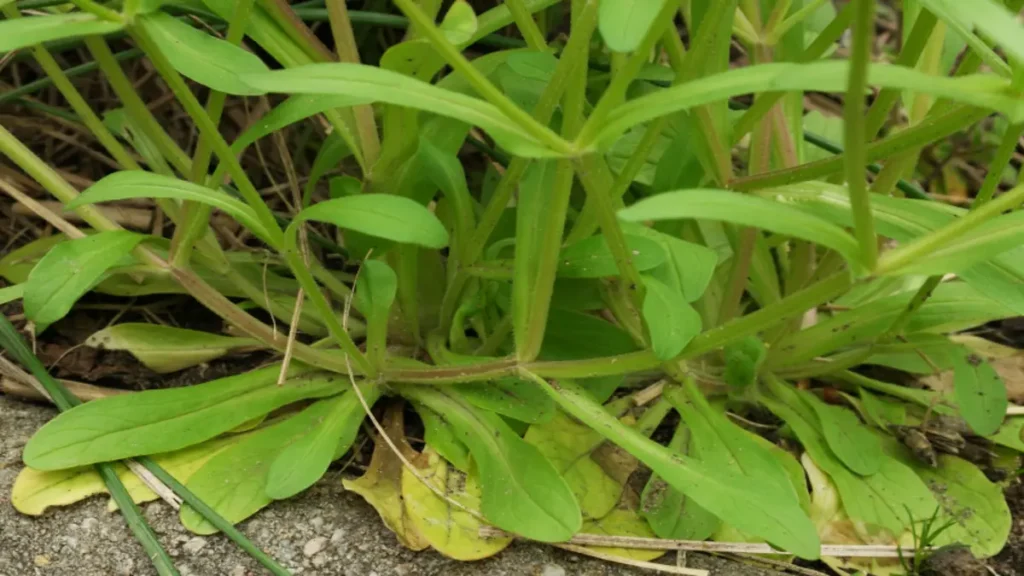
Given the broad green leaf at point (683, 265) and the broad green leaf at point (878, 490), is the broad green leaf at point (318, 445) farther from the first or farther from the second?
the broad green leaf at point (878, 490)

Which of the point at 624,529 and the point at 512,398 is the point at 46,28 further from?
the point at 624,529

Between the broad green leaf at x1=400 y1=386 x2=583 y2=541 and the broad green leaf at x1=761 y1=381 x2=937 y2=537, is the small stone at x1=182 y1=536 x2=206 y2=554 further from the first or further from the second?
the broad green leaf at x1=761 y1=381 x2=937 y2=537

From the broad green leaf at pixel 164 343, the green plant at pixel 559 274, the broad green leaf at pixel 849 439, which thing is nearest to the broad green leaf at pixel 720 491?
the green plant at pixel 559 274

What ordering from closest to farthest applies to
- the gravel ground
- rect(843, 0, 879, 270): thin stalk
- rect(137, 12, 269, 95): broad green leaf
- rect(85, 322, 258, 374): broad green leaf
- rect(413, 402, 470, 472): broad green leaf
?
1. rect(843, 0, 879, 270): thin stalk
2. rect(137, 12, 269, 95): broad green leaf
3. the gravel ground
4. rect(413, 402, 470, 472): broad green leaf
5. rect(85, 322, 258, 374): broad green leaf

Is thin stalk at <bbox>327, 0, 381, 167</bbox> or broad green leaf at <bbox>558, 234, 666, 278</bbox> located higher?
thin stalk at <bbox>327, 0, 381, 167</bbox>

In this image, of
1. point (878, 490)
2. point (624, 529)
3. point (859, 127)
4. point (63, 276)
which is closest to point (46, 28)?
point (63, 276)

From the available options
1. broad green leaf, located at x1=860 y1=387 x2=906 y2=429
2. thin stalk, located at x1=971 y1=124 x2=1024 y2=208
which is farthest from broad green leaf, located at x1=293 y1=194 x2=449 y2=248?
broad green leaf, located at x1=860 y1=387 x2=906 y2=429
